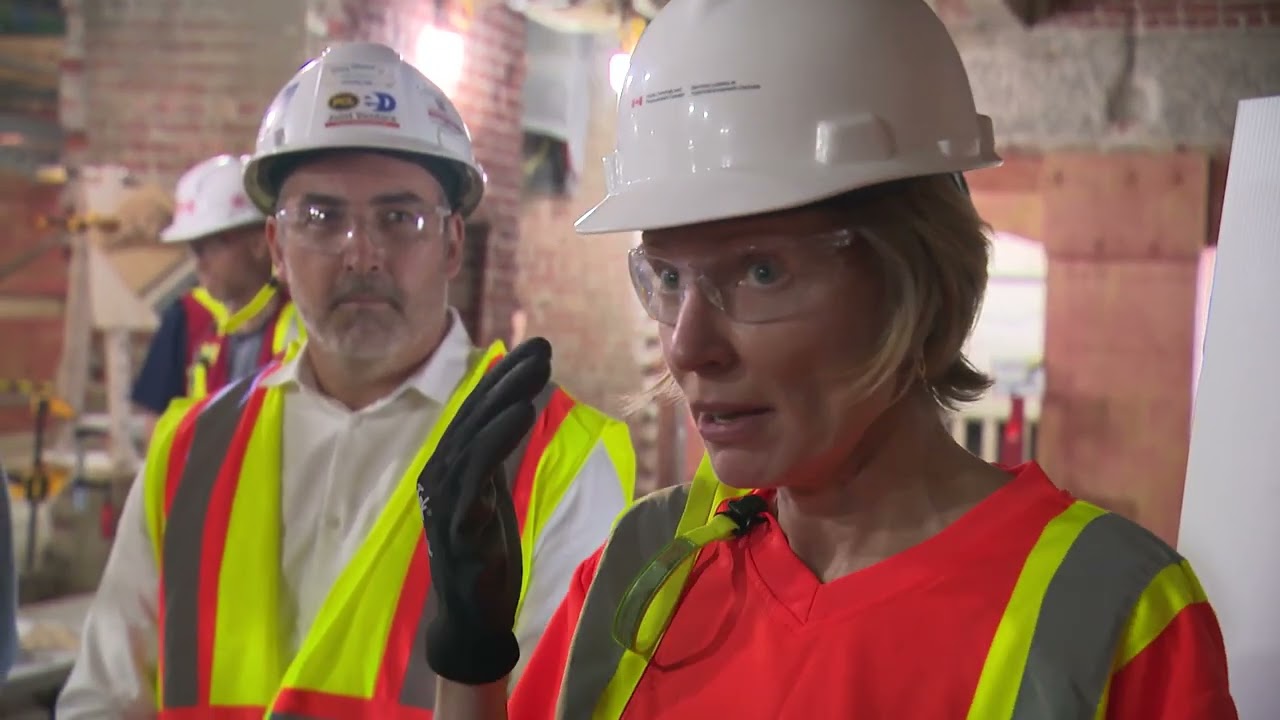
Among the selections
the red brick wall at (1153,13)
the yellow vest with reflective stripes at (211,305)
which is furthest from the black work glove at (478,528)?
the red brick wall at (1153,13)

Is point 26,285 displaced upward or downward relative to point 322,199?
downward

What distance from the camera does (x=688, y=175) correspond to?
1206 mm

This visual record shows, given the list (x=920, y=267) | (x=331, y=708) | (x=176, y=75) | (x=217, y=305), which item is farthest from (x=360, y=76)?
(x=176, y=75)

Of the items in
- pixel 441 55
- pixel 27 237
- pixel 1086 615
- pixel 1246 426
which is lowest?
pixel 1086 615

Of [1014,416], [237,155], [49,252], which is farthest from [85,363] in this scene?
[1014,416]

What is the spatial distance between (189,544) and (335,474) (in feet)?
0.92

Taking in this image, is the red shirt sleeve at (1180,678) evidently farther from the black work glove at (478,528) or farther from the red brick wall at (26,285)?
the red brick wall at (26,285)

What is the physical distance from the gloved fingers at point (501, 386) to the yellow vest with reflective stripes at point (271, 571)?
0.60 metres

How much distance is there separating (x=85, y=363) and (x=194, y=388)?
74.8 inches

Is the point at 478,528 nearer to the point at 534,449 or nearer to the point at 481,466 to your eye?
the point at 481,466

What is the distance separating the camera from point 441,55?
579cm

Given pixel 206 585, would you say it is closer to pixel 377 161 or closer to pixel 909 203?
pixel 377 161

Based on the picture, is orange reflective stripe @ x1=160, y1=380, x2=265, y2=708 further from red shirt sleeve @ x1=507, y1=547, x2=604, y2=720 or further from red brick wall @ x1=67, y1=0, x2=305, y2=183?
red brick wall @ x1=67, y1=0, x2=305, y2=183

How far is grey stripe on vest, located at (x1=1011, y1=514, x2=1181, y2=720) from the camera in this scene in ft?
3.39
